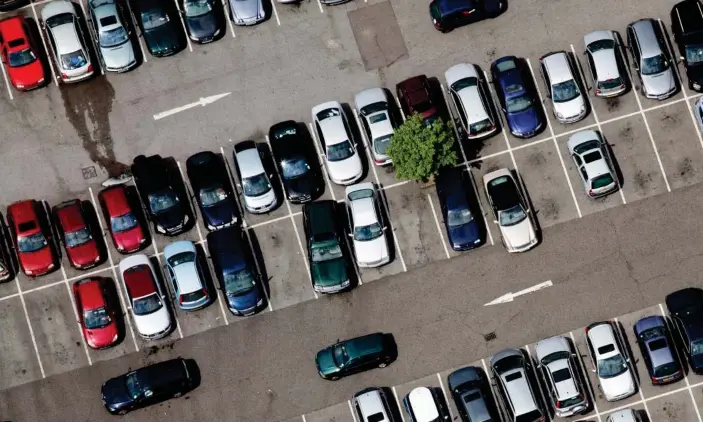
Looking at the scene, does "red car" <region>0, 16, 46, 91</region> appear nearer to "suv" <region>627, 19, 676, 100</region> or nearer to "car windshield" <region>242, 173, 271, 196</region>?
"car windshield" <region>242, 173, 271, 196</region>

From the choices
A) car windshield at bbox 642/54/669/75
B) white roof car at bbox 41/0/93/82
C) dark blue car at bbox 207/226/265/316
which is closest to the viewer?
dark blue car at bbox 207/226/265/316

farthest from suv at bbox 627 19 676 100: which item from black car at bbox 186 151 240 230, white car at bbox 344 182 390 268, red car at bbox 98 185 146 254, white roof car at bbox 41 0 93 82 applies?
white roof car at bbox 41 0 93 82

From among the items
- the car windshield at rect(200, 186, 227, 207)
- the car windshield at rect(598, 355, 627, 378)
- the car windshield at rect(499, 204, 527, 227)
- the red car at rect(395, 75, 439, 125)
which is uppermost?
the red car at rect(395, 75, 439, 125)

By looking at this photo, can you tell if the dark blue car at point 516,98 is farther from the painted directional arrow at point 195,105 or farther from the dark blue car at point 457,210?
the painted directional arrow at point 195,105

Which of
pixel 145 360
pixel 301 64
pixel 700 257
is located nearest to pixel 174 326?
pixel 145 360

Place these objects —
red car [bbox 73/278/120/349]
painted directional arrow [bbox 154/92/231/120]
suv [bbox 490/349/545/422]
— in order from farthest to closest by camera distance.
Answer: painted directional arrow [bbox 154/92/231/120]
red car [bbox 73/278/120/349]
suv [bbox 490/349/545/422]

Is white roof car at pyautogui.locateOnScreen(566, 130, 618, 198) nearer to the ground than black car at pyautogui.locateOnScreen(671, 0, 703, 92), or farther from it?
nearer to the ground

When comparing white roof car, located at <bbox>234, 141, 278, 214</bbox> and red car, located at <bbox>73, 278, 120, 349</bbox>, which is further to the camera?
white roof car, located at <bbox>234, 141, 278, 214</bbox>

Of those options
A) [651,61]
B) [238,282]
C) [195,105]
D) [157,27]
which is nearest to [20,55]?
[157,27]
